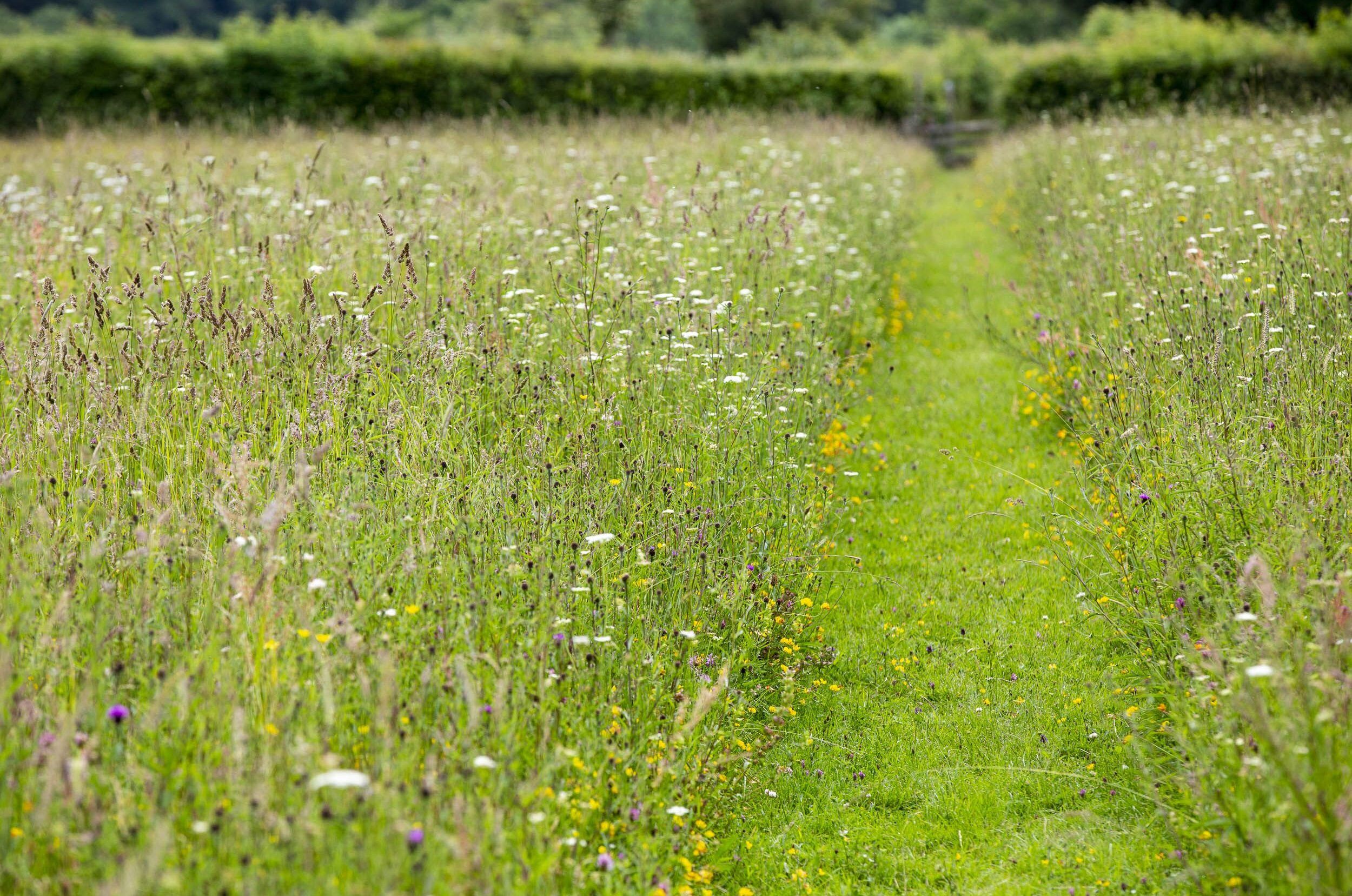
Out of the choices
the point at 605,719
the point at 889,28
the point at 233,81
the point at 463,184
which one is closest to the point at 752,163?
the point at 463,184

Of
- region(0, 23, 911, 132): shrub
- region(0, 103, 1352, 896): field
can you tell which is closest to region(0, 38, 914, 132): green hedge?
region(0, 23, 911, 132): shrub

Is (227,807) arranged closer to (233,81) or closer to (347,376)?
(347,376)

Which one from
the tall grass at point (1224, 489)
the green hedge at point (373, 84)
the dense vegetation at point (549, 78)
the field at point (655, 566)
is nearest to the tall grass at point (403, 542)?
the field at point (655, 566)

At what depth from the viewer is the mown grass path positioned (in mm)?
3410

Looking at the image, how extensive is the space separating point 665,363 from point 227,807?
3296 millimetres

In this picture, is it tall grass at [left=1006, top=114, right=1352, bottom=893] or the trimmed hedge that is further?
the trimmed hedge

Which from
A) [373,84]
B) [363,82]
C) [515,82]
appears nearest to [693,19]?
[515,82]

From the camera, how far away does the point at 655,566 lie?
4.12 m

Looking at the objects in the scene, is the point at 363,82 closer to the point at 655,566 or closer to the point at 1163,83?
the point at 1163,83

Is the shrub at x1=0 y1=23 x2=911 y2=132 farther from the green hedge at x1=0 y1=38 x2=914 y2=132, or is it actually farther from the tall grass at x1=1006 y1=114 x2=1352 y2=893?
the tall grass at x1=1006 y1=114 x2=1352 y2=893

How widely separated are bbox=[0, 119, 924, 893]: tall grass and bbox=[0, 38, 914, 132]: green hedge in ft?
37.2

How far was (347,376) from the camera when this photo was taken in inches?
180

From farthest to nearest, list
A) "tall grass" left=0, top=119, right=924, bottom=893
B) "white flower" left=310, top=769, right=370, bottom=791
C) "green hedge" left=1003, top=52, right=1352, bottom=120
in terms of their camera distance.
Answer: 1. "green hedge" left=1003, top=52, right=1352, bottom=120
2. "tall grass" left=0, top=119, right=924, bottom=893
3. "white flower" left=310, top=769, right=370, bottom=791

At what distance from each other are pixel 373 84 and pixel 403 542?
1744 cm
